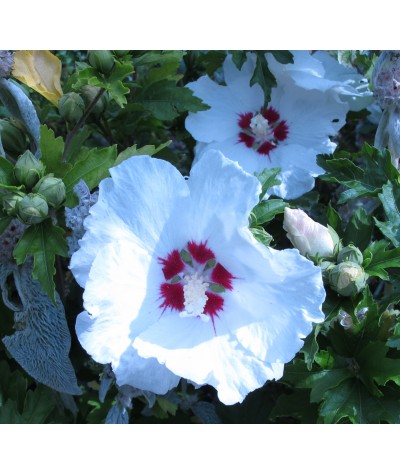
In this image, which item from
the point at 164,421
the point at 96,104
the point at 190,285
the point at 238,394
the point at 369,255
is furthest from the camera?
the point at 164,421

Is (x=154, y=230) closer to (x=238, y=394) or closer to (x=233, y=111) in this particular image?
(x=238, y=394)

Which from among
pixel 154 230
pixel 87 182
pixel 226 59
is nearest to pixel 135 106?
pixel 226 59

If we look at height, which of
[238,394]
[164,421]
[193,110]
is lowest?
[164,421]

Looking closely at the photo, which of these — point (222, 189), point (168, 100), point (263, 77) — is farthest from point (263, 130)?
point (222, 189)

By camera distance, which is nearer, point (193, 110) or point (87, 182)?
point (87, 182)

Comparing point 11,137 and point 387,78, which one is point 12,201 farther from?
point 387,78

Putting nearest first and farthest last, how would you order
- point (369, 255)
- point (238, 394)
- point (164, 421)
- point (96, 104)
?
point (238, 394) < point (369, 255) < point (96, 104) < point (164, 421)

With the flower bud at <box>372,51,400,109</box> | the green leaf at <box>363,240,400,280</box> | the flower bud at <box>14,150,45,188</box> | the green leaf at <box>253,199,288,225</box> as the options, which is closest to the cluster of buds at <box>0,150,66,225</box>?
the flower bud at <box>14,150,45,188</box>

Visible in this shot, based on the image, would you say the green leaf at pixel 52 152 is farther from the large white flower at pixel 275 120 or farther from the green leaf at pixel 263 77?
the green leaf at pixel 263 77
